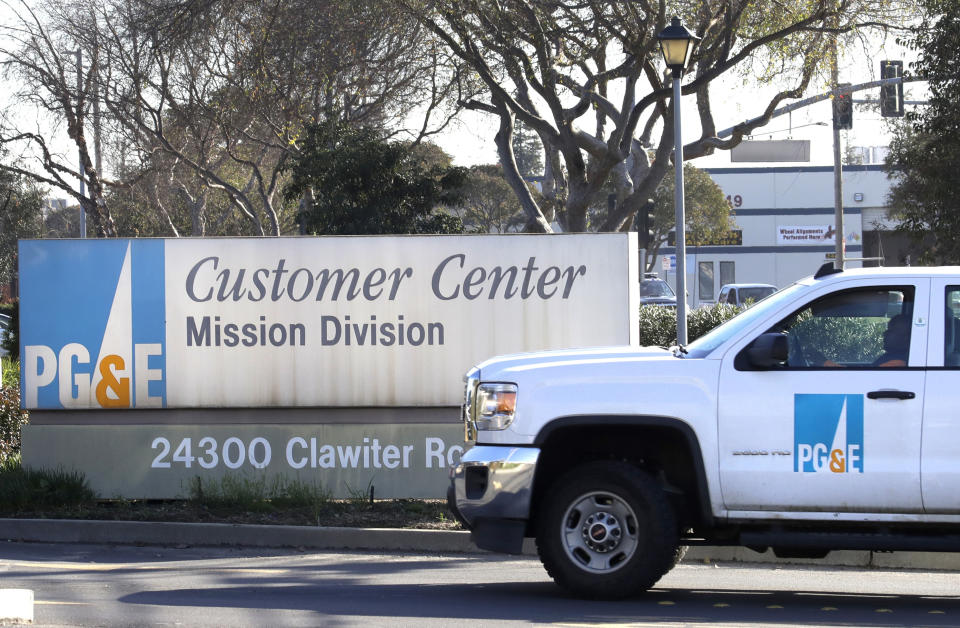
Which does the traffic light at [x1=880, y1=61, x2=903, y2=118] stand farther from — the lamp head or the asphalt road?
the asphalt road

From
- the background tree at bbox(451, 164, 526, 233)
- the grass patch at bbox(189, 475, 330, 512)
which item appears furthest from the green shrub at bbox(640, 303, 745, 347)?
the background tree at bbox(451, 164, 526, 233)

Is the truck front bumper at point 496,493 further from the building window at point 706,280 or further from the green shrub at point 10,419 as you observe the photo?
the building window at point 706,280

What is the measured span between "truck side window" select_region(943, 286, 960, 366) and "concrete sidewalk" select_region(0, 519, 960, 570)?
9.45 feet

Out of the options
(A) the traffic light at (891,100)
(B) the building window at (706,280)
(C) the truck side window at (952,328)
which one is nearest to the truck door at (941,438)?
(C) the truck side window at (952,328)

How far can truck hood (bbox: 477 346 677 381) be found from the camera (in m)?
7.09

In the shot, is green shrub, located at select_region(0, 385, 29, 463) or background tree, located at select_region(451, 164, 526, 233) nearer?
green shrub, located at select_region(0, 385, 29, 463)

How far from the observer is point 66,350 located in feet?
36.2

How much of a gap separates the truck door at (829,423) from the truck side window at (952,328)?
12 cm

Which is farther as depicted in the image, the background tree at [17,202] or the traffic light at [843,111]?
the background tree at [17,202]

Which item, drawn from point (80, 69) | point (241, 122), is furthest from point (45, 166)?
point (241, 122)

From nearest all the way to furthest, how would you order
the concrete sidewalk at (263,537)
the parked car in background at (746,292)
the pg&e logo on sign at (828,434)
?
the pg&e logo on sign at (828,434) → the concrete sidewalk at (263,537) → the parked car in background at (746,292)

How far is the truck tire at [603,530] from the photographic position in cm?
692

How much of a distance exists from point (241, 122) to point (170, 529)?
23679 millimetres

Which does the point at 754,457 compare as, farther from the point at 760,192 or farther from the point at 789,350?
the point at 760,192
